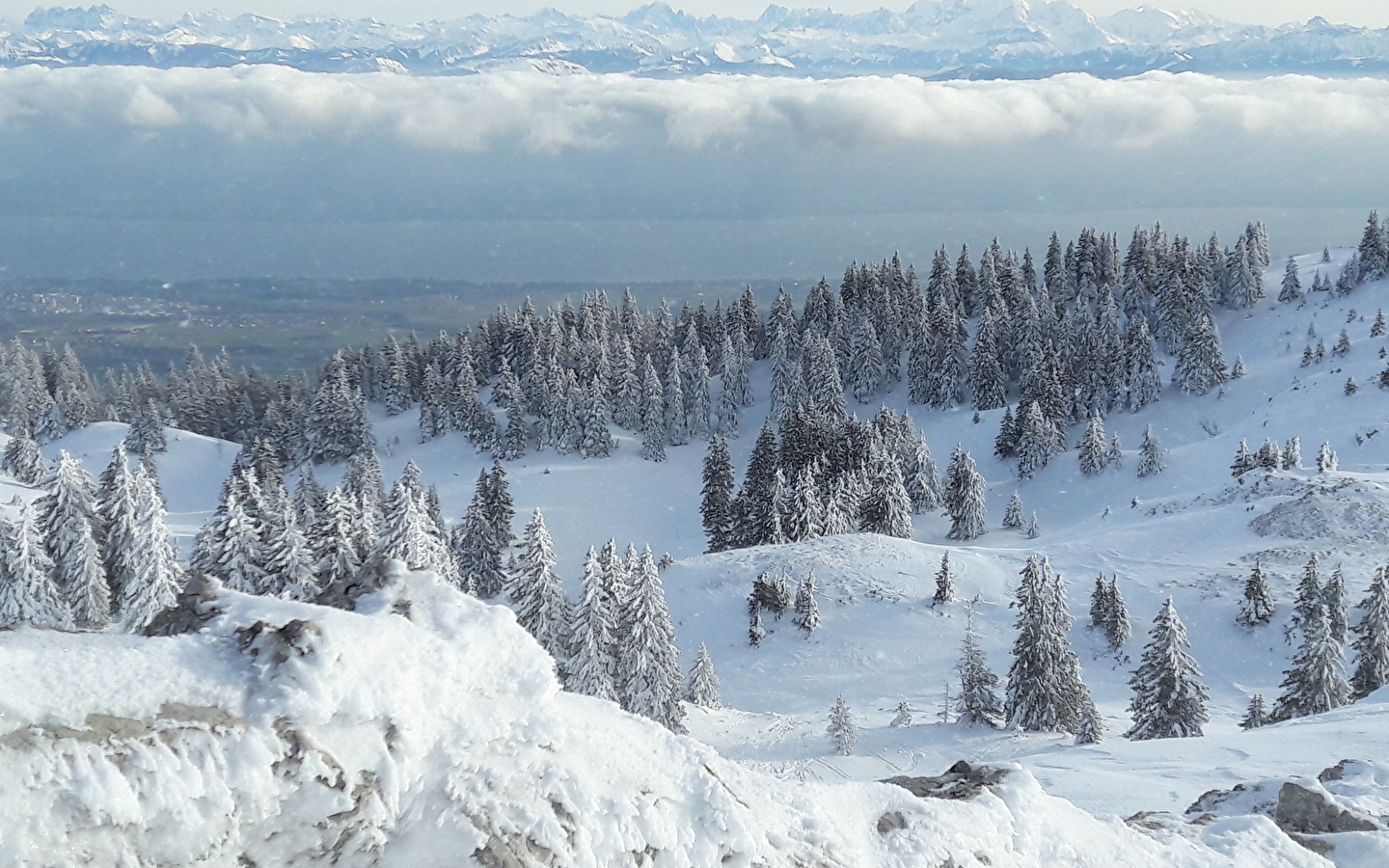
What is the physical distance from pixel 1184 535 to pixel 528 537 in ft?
122

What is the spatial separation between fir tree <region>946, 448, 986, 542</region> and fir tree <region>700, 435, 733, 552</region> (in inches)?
641

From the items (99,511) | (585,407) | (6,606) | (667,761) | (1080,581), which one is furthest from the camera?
(585,407)

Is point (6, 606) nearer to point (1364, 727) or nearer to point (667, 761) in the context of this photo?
point (667, 761)

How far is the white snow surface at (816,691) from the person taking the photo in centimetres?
790

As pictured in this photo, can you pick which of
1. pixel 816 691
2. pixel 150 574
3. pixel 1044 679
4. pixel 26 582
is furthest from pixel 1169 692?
pixel 26 582

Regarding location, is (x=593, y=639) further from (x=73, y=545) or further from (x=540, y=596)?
(x=73, y=545)

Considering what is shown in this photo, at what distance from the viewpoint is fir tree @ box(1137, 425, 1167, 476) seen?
208 ft

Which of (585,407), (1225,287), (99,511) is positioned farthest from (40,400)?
(1225,287)

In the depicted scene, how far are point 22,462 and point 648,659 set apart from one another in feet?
234

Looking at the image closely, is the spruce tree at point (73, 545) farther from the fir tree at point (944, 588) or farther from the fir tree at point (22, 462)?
the fir tree at point (22, 462)

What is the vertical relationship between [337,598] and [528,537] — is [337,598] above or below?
above

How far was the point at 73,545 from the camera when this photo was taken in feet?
110

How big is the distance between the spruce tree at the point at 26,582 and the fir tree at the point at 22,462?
50796mm

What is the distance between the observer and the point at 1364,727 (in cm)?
2109
